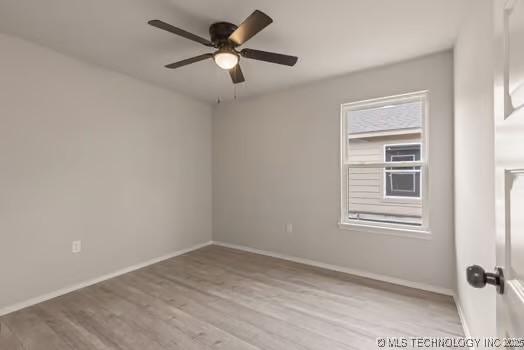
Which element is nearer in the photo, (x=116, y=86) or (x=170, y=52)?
(x=170, y=52)

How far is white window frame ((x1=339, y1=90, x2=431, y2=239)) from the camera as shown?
9.13ft

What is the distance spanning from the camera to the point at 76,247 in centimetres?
281

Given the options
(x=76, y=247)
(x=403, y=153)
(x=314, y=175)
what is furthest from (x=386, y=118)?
(x=76, y=247)

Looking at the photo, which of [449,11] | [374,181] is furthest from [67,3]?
[374,181]

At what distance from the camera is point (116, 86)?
3172 mm

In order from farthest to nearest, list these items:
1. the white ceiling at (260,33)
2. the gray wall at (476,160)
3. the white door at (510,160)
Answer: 1. the white ceiling at (260,33)
2. the gray wall at (476,160)
3. the white door at (510,160)

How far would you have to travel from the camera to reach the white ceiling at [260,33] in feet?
6.36

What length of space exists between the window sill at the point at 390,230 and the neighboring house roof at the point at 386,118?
1181mm

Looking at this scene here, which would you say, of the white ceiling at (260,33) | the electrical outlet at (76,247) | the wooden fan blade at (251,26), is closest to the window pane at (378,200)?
the white ceiling at (260,33)

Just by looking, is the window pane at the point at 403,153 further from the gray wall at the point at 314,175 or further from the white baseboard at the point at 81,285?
the white baseboard at the point at 81,285

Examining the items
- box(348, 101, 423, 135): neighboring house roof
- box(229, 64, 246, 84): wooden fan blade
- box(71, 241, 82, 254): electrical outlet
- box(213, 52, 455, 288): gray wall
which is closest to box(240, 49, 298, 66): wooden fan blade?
box(229, 64, 246, 84): wooden fan blade

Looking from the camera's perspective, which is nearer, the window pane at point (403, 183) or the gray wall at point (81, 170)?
the gray wall at point (81, 170)

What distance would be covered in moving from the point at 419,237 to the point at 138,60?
3721 mm

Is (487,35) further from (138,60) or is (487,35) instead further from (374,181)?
(138,60)
